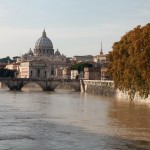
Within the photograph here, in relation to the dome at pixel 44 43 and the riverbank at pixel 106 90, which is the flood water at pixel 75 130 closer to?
the riverbank at pixel 106 90

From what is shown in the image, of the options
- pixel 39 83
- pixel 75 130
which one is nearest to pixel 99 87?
pixel 39 83

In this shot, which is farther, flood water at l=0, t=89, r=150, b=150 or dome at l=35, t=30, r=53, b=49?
dome at l=35, t=30, r=53, b=49

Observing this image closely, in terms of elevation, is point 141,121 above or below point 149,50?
below

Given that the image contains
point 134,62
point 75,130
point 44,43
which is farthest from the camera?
point 44,43

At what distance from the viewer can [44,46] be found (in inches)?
6540

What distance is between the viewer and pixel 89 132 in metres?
24.6

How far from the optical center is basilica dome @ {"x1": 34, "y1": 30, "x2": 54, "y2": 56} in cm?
16550

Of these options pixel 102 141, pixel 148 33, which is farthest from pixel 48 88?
pixel 102 141

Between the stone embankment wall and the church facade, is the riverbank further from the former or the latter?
the church facade

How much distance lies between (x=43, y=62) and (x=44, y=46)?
2964 centimetres

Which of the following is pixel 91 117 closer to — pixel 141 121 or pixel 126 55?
pixel 141 121

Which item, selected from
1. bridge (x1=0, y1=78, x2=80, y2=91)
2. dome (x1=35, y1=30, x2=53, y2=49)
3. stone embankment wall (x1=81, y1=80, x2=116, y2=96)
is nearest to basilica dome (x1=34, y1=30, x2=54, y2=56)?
dome (x1=35, y1=30, x2=53, y2=49)

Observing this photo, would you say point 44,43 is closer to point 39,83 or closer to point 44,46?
point 44,46

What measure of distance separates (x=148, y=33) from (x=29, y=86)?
7044 centimetres
